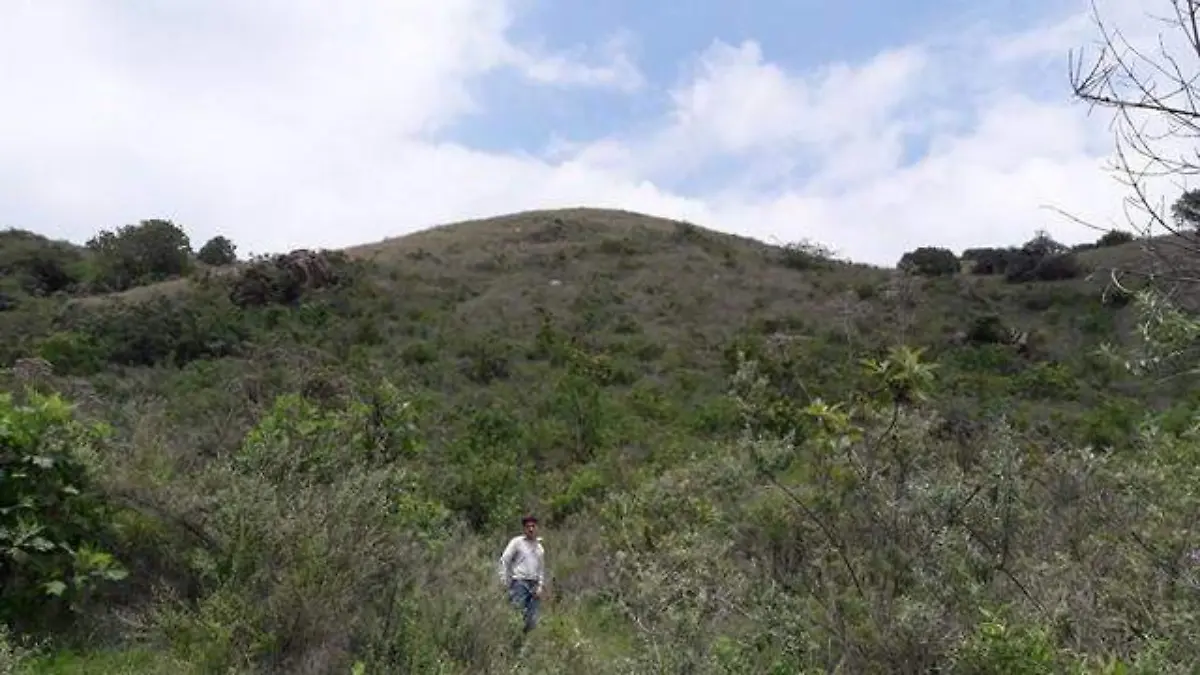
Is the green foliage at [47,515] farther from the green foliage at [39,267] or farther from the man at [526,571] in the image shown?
the green foliage at [39,267]

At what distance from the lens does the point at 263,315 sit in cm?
2892

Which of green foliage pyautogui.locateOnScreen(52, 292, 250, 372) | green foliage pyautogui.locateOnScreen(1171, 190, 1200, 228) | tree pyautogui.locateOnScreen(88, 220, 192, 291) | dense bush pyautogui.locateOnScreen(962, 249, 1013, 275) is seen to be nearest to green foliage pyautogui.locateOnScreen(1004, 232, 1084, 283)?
dense bush pyautogui.locateOnScreen(962, 249, 1013, 275)

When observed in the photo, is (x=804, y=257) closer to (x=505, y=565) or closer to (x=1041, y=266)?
(x=1041, y=266)

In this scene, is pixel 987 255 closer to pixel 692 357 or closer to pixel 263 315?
pixel 692 357

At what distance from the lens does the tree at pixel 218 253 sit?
41688 millimetres

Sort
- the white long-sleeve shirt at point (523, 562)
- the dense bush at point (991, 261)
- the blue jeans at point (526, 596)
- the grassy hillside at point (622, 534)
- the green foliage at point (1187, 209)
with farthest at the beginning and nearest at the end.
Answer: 1. the dense bush at point (991, 261)
2. the white long-sleeve shirt at point (523, 562)
3. the blue jeans at point (526, 596)
4. the grassy hillside at point (622, 534)
5. the green foliage at point (1187, 209)

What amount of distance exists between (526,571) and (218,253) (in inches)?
1438

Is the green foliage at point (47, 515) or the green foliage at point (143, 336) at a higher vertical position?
the green foliage at point (143, 336)

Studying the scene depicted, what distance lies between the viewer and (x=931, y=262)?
41875 mm

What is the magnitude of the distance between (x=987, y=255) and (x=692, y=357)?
1894 cm

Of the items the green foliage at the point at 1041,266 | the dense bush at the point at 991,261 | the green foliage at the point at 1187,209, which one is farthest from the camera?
the dense bush at the point at 991,261

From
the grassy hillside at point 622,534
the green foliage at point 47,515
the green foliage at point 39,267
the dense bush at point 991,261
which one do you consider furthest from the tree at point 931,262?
the green foliage at point 47,515

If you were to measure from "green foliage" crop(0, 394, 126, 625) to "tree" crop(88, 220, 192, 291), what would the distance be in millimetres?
29290

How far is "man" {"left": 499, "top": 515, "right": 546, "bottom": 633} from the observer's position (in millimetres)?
9211
